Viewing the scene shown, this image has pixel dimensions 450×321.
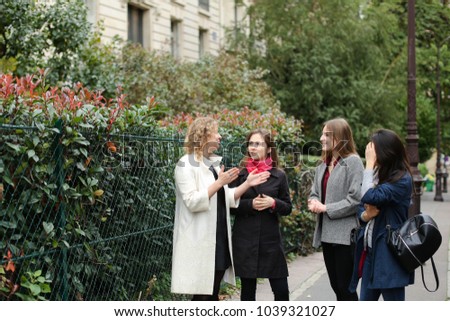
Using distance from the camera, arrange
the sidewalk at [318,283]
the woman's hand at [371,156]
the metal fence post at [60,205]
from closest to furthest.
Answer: the metal fence post at [60,205] < the woman's hand at [371,156] < the sidewalk at [318,283]

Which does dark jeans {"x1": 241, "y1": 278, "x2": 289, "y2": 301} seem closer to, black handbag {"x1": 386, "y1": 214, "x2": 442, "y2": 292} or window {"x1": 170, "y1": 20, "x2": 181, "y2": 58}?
black handbag {"x1": 386, "y1": 214, "x2": 442, "y2": 292}

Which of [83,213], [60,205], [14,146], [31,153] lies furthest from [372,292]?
[14,146]

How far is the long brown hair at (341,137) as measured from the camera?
6.06 meters

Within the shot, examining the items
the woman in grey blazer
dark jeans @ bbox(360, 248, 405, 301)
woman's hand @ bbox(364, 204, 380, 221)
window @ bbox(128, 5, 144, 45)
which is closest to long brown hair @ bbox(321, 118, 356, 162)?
the woman in grey blazer

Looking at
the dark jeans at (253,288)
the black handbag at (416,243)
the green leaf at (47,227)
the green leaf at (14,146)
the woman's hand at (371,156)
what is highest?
the green leaf at (14,146)

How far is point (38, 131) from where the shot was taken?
479 cm

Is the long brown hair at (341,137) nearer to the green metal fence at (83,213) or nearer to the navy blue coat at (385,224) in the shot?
the navy blue coat at (385,224)

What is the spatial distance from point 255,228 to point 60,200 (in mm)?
1696

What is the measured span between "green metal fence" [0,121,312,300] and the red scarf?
103 centimetres

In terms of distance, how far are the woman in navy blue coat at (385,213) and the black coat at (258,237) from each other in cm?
81

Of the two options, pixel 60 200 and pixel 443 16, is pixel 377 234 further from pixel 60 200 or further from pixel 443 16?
pixel 443 16

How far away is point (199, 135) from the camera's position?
17.7 feet

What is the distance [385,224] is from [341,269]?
3.06 feet

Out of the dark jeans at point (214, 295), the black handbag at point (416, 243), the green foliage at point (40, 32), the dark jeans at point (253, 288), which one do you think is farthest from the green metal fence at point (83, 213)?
the green foliage at point (40, 32)
